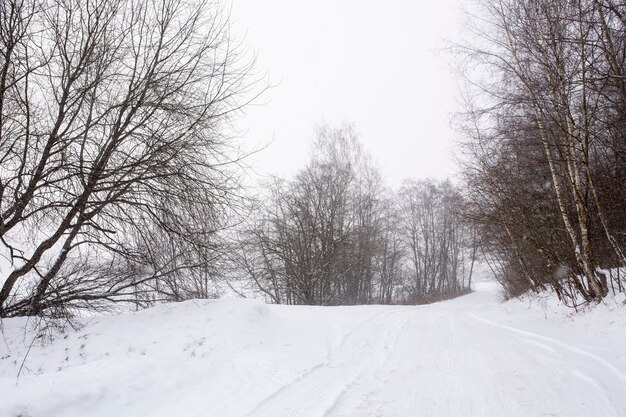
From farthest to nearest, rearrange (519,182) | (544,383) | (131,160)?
(519,182)
(131,160)
(544,383)

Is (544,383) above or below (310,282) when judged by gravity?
below

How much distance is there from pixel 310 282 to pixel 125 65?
14631 mm

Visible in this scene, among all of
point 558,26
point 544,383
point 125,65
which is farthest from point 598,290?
point 125,65

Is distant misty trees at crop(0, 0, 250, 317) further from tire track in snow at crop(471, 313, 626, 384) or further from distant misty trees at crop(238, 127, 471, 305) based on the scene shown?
distant misty trees at crop(238, 127, 471, 305)

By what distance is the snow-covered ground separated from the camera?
3.52m

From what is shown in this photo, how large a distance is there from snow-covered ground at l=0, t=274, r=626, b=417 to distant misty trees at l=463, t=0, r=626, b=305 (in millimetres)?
1638

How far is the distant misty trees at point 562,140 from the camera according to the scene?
6879 millimetres

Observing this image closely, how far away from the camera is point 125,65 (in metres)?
6.74

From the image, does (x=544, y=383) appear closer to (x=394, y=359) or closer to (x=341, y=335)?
(x=394, y=359)

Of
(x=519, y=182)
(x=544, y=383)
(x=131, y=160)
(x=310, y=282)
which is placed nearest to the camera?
(x=544, y=383)

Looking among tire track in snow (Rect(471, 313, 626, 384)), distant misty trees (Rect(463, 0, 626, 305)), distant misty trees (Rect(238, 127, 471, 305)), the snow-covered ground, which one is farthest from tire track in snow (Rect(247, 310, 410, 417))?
distant misty trees (Rect(238, 127, 471, 305))

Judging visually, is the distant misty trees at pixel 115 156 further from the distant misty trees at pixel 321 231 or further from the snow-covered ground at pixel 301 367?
the distant misty trees at pixel 321 231

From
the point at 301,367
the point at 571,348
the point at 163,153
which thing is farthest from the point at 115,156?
the point at 571,348

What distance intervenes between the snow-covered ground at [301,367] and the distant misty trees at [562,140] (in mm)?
1638
